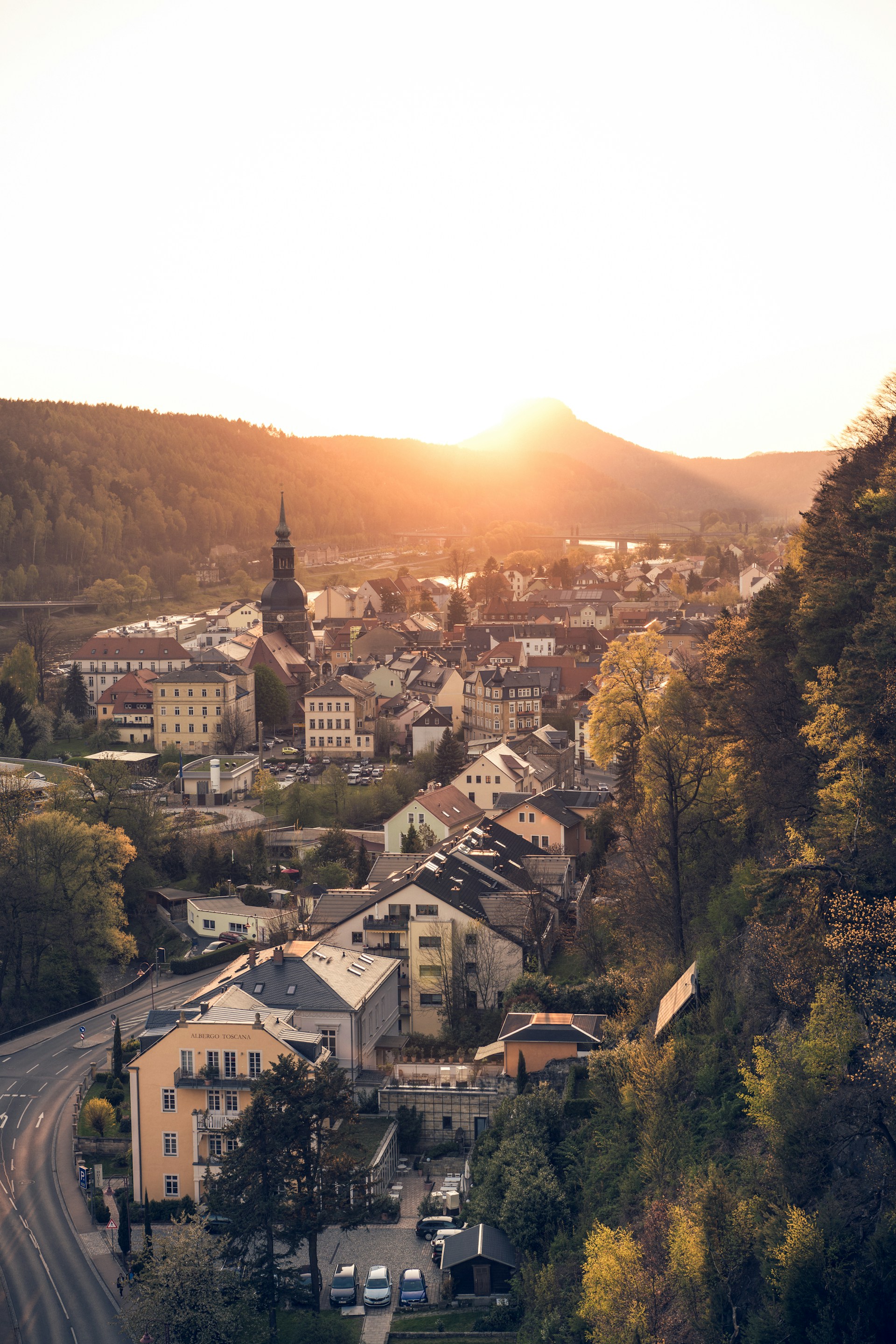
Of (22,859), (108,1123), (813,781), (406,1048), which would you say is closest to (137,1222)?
(108,1123)

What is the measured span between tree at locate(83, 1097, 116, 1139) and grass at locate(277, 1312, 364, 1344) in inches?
369

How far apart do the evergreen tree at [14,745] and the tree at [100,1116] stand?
148ft

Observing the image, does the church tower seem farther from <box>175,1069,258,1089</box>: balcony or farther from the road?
<box>175,1069,258,1089</box>: balcony

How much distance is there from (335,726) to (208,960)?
95.8 ft

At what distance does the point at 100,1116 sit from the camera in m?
30.8

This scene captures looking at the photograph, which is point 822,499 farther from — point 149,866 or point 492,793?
point 149,866

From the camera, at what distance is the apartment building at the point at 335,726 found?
72.4 meters

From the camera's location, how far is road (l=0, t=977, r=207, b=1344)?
23.7 meters

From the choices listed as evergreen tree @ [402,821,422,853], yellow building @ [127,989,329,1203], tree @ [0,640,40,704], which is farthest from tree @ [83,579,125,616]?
yellow building @ [127,989,329,1203]

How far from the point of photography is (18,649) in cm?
8606

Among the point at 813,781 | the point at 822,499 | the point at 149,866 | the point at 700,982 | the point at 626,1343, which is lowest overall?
the point at 149,866

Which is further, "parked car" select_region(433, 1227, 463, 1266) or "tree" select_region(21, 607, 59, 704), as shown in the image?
"tree" select_region(21, 607, 59, 704)

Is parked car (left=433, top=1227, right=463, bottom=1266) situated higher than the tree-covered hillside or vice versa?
the tree-covered hillside

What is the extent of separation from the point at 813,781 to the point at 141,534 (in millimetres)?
153280
